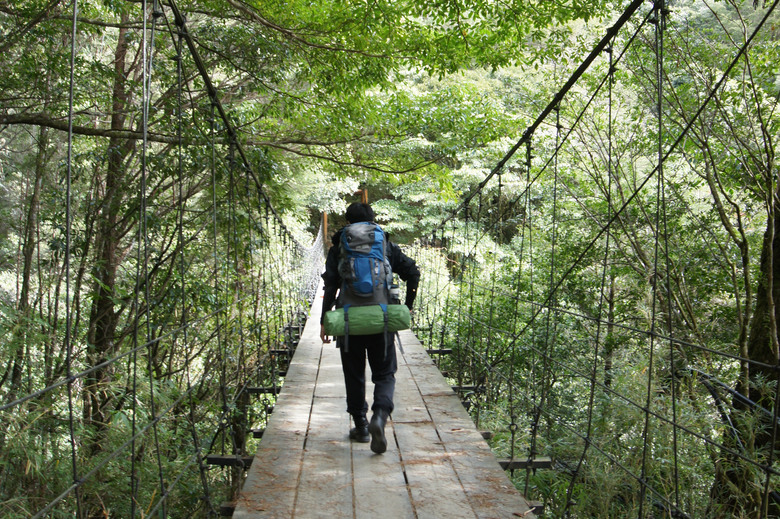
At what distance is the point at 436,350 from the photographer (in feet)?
10.6

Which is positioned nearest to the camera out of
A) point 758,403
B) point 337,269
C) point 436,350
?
point 337,269

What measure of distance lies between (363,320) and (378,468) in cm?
A: 42

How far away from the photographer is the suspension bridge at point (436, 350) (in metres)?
1.53

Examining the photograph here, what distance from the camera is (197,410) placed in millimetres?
3275

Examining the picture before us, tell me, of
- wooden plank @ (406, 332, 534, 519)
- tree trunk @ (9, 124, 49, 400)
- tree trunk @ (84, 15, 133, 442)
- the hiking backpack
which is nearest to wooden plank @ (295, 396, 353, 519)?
wooden plank @ (406, 332, 534, 519)

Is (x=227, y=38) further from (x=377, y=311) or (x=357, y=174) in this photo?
(x=377, y=311)

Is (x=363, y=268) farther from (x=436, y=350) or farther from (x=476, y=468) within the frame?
(x=436, y=350)

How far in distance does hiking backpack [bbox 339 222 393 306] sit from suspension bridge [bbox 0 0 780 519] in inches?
14.1

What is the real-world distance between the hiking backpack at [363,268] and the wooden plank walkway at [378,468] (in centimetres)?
46

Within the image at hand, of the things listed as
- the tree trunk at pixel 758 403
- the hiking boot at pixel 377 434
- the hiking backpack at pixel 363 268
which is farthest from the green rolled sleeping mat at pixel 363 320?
the tree trunk at pixel 758 403

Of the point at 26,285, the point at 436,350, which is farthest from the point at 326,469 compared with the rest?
the point at 26,285

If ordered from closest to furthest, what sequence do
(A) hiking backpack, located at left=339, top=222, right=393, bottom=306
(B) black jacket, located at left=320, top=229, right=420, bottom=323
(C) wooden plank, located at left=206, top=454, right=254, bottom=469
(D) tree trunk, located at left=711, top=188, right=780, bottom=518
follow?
(C) wooden plank, located at left=206, top=454, right=254, bottom=469 < (A) hiking backpack, located at left=339, top=222, right=393, bottom=306 < (B) black jacket, located at left=320, top=229, right=420, bottom=323 < (D) tree trunk, located at left=711, top=188, right=780, bottom=518

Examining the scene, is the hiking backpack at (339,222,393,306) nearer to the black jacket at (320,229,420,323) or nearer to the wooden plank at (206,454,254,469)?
the black jacket at (320,229,420,323)

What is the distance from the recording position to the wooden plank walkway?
141 cm
